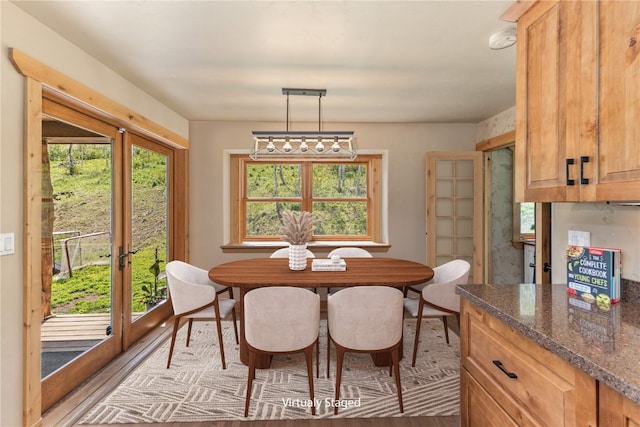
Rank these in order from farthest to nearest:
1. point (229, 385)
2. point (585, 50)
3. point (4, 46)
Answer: point (229, 385)
point (4, 46)
point (585, 50)

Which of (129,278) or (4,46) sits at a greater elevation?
(4,46)

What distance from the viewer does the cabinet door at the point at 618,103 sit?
0.97m

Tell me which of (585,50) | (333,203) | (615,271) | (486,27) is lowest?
(615,271)

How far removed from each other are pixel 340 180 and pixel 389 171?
2.35ft

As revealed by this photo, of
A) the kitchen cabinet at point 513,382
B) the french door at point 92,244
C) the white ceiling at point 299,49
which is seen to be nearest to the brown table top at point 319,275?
the kitchen cabinet at point 513,382

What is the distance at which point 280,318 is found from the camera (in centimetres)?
194

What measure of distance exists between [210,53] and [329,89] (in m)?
1.08

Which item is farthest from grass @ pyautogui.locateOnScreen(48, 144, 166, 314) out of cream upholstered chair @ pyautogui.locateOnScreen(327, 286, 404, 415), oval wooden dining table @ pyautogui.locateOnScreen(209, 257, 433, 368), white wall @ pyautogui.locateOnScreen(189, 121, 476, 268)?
cream upholstered chair @ pyautogui.locateOnScreen(327, 286, 404, 415)

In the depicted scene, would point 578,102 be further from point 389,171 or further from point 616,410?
point 389,171

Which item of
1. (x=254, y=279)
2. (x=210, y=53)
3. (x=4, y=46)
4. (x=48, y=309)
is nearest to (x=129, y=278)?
(x=48, y=309)

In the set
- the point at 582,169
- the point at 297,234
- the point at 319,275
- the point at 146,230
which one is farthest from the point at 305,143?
the point at 582,169

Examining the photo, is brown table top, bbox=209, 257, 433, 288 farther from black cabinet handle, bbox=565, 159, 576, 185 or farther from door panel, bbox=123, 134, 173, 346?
black cabinet handle, bbox=565, 159, 576, 185

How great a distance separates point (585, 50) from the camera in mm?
1125

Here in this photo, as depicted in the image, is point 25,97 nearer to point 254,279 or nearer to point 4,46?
point 4,46
